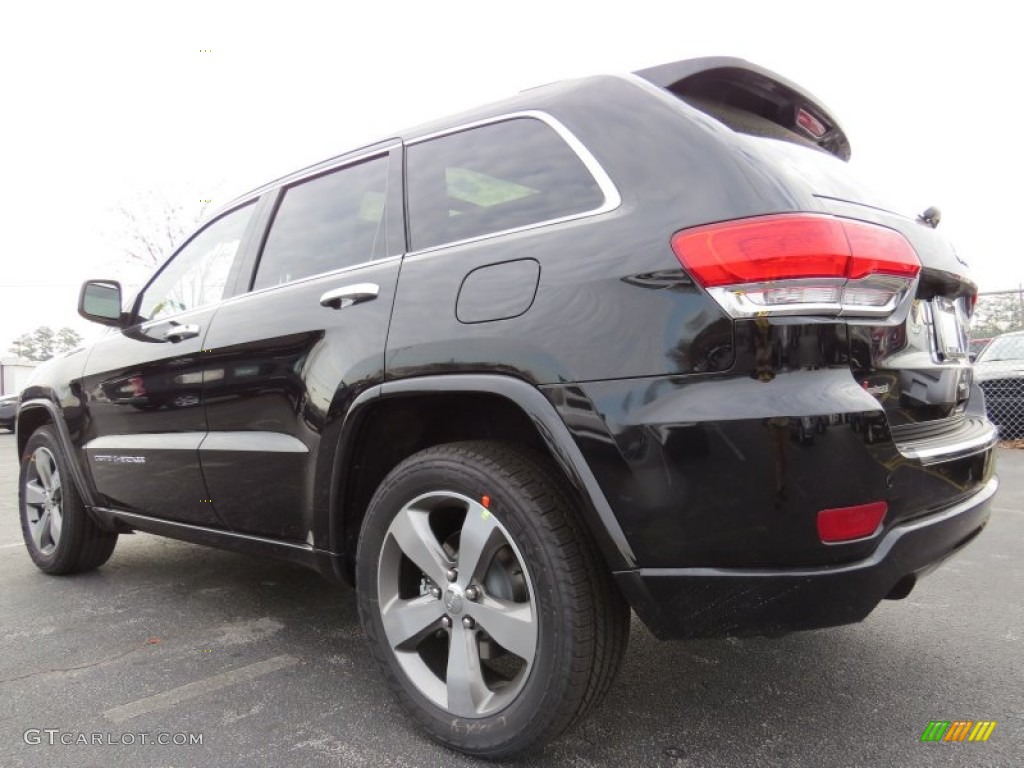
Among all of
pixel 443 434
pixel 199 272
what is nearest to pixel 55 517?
pixel 199 272

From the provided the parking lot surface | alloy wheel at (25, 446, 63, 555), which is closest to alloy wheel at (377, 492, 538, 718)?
the parking lot surface

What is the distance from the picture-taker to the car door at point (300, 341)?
2.26m

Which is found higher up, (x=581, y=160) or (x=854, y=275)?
(x=581, y=160)

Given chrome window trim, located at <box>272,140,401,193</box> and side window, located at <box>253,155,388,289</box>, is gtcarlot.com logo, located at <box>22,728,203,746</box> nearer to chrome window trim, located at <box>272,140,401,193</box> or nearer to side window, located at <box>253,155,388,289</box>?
side window, located at <box>253,155,388,289</box>

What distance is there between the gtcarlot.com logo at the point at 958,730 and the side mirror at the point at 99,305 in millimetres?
3501

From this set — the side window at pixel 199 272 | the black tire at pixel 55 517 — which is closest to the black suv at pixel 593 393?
the side window at pixel 199 272

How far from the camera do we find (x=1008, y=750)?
1953mm

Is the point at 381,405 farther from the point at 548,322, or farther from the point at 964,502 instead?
the point at 964,502

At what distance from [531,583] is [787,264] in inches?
36.7

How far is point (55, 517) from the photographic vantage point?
388 cm

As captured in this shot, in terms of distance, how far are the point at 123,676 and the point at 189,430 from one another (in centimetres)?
88

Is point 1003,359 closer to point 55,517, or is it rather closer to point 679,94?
point 679,94

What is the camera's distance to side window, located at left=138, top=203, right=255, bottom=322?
10.1 ft

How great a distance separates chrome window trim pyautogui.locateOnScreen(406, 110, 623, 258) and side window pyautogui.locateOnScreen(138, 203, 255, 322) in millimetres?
1104
